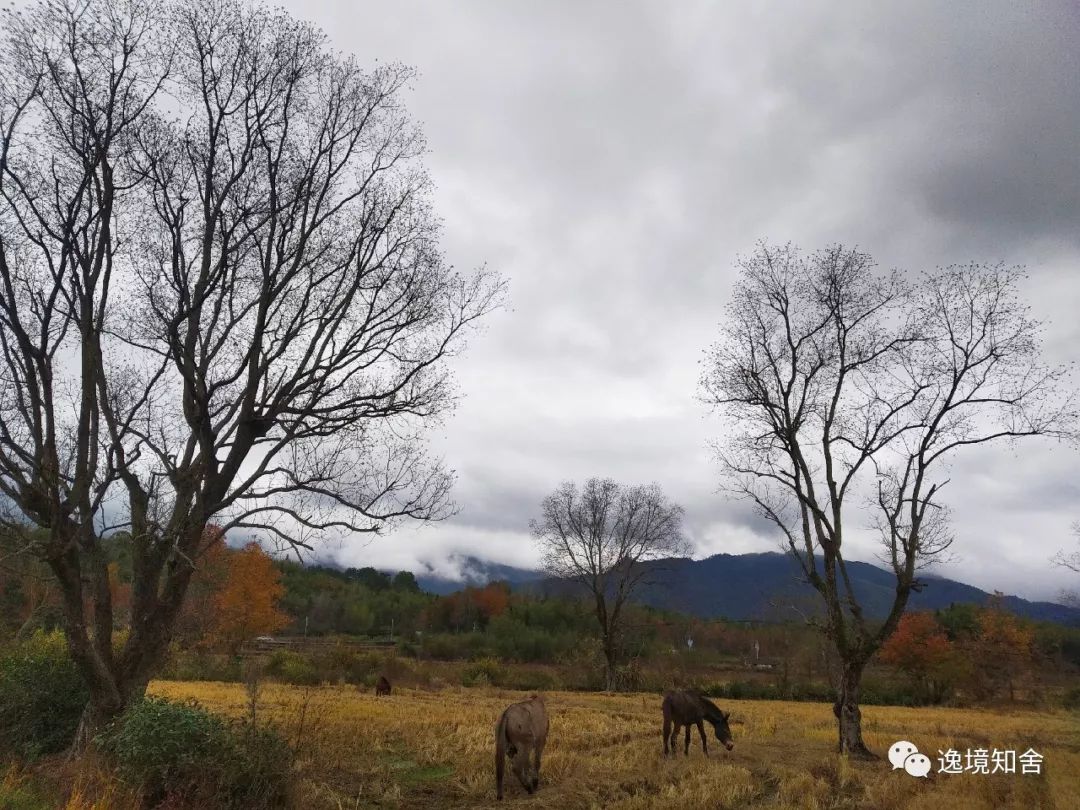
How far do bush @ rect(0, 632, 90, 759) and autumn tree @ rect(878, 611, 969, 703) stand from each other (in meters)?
46.7

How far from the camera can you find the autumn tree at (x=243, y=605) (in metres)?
43.9

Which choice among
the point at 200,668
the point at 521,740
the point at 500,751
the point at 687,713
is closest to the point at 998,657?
the point at 687,713

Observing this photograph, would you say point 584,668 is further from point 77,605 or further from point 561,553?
point 77,605

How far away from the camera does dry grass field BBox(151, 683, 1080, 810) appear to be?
34.8ft

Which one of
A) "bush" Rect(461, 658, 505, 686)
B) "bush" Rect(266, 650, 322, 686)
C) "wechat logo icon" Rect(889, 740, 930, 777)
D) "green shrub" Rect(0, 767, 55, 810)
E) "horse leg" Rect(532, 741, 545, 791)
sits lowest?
"bush" Rect(461, 658, 505, 686)

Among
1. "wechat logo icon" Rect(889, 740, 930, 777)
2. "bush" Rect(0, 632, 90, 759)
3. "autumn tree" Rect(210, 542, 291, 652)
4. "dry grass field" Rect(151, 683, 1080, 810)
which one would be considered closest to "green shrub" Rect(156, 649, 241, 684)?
"autumn tree" Rect(210, 542, 291, 652)

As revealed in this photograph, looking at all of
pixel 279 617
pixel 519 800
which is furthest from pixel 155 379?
pixel 279 617

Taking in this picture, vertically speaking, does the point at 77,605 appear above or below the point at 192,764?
above

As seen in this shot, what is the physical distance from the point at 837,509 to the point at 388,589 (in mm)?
83603

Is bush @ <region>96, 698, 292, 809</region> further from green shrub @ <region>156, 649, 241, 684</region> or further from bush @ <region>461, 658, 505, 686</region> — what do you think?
bush @ <region>461, 658, 505, 686</region>

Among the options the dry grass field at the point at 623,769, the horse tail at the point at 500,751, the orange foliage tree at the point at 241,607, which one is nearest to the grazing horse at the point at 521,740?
the horse tail at the point at 500,751

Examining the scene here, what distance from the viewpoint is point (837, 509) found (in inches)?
690

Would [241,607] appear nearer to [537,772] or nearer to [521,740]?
[537,772]

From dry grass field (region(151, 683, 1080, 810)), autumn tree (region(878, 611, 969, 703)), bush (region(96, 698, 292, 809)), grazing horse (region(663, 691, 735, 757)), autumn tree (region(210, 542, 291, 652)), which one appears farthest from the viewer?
autumn tree (region(878, 611, 969, 703))
